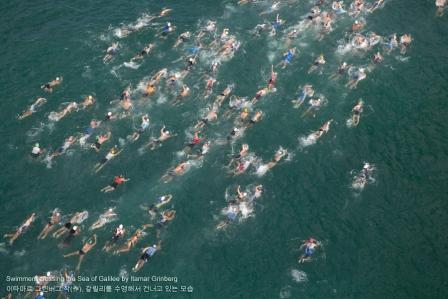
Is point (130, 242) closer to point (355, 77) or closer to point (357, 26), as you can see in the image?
point (355, 77)

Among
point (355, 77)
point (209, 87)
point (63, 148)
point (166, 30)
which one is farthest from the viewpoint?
Answer: point (166, 30)

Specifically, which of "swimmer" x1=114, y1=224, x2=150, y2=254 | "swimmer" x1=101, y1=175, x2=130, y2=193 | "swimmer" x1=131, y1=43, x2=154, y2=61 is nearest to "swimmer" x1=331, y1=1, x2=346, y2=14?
"swimmer" x1=131, y1=43, x2=154, y2=61

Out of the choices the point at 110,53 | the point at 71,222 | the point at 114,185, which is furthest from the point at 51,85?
the point at 71,222

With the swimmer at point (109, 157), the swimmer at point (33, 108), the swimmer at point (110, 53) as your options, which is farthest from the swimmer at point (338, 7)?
the swimmer at point (33, 108)

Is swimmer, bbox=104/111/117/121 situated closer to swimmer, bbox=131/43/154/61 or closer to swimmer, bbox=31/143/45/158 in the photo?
swimmer, bbox=31/143/45/158

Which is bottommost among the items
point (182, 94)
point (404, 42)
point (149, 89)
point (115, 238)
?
point (115, 238)

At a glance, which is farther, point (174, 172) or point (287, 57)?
point (287, 57)

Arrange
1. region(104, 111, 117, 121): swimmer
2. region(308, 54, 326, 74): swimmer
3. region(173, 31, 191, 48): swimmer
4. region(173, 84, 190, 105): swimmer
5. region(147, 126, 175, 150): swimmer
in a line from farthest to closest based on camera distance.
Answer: region(173, 31, 191, 48): swimmer → region(308, 54, 326, 74): swimmer → region(173, 84, 190, 105): swimmer → region(104, 111, 117, 121): swimmer → region(147, 126, 175, 150): swimmer
